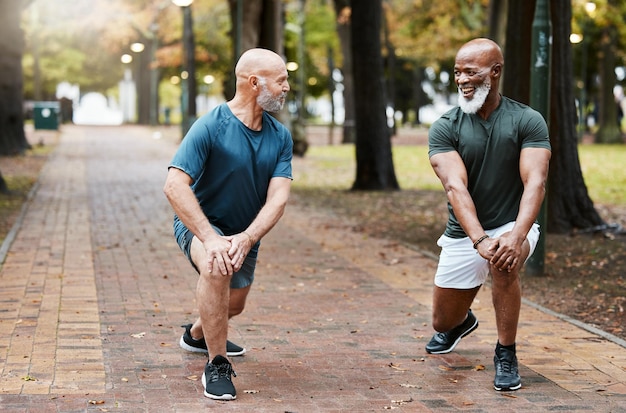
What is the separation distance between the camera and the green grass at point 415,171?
21844 millimetres

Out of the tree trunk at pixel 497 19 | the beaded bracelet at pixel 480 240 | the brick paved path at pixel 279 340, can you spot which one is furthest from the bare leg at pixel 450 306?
the tree trunk at pixel 497 19

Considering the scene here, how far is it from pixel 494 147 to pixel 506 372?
1248mm

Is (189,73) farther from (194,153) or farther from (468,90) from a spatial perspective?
(194,153)

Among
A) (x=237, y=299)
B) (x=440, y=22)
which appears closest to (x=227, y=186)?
(x=237, y=299)

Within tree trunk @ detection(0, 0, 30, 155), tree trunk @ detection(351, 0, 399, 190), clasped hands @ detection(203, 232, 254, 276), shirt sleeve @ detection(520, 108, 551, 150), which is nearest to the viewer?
clasped hands @ detection(203, 232, 254, 276)

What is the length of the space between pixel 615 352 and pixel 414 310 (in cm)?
190

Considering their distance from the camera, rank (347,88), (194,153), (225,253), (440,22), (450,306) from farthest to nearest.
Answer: (347,88) < (440,22) < (450,306) < (194,153) < (225,253)

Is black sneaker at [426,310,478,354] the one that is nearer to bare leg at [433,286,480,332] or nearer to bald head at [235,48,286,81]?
bare leg at [433,286,480,332]

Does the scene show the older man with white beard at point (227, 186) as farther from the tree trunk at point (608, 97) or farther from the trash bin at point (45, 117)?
the trash bin at point (45, 117)

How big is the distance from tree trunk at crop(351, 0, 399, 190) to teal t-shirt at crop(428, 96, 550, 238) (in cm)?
1411

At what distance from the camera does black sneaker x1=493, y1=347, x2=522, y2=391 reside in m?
6.19

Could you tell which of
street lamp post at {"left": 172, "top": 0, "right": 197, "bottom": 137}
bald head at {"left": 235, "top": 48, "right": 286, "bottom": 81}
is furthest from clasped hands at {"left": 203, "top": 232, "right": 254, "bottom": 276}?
street lamp post at {"left": 172, "top": 0, "right": 197, "bottom": 137}

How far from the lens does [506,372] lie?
6238 millimetres

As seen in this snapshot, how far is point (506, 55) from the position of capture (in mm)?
13875
